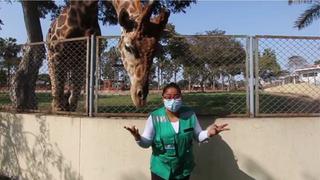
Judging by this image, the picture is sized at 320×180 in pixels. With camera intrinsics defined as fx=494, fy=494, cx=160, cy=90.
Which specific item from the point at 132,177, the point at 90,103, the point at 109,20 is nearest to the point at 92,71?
the point at 90,103

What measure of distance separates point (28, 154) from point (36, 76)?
1808 mm

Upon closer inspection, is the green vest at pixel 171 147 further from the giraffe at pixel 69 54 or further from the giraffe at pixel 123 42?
the giraffe at pixel 69 54

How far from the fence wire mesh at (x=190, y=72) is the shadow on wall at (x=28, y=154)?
→ 3.19ft

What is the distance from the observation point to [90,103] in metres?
6.54

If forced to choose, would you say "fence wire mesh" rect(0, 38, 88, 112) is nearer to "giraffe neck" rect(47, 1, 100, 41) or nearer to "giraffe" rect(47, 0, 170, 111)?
"giraffe" rect(47, 0, 170, 111)

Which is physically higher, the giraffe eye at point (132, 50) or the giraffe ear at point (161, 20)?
the giraffe ear at point (161, 20)

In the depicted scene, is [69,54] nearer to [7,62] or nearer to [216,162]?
[7,62]

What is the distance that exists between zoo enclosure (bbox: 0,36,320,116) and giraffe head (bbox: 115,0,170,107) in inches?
5.4

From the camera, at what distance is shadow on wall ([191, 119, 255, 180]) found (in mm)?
6168

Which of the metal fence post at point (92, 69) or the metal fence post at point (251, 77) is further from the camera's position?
the metal fence post at point (92, 69)

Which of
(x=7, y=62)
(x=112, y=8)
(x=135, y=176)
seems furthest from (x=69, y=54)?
(x=112, y=8)

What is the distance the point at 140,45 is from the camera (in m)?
6.86

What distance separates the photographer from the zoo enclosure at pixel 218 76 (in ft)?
21.1

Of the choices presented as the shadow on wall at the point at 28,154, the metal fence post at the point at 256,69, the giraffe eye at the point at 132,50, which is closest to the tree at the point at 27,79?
the shadow on wall at the point at 28,154
